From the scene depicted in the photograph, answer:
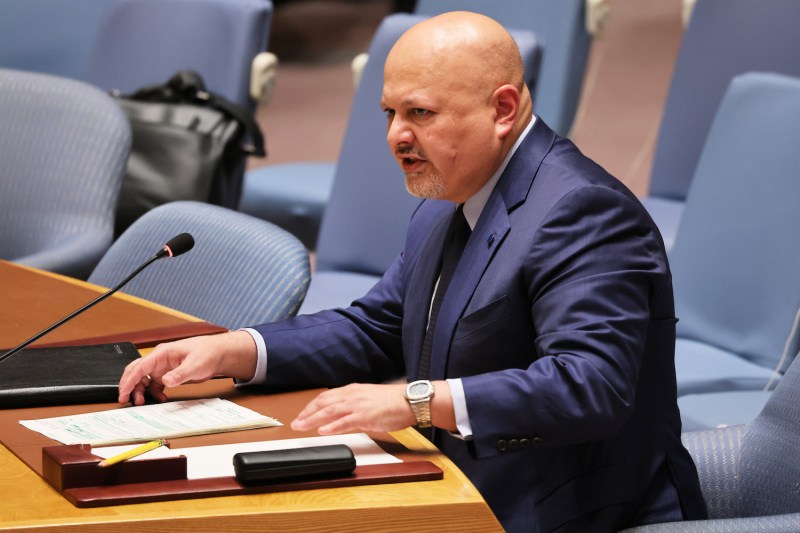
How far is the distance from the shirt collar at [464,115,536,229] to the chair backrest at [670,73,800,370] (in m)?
0.92

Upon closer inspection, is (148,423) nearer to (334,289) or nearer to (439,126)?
(439,126)

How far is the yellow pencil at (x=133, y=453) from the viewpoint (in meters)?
1.29

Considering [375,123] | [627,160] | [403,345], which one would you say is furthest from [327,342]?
[627,160]

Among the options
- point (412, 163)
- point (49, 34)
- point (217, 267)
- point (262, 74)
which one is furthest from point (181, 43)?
point (412, 163)

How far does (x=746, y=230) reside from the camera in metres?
2.49

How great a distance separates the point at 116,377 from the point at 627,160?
374 cm

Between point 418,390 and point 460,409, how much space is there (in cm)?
5

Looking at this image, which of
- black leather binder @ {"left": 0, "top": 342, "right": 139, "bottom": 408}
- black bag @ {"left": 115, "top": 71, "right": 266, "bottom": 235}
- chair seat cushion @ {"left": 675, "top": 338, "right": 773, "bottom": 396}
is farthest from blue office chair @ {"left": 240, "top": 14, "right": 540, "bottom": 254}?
black leather binder @ {"left": 0, "top": 342, "right": 139, "bottom": 408}

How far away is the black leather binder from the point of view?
1.58 meters

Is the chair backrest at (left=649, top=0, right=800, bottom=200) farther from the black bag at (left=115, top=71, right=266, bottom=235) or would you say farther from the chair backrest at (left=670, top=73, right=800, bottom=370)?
the black bag at (left=115, top=71, right=266, bottom=235)

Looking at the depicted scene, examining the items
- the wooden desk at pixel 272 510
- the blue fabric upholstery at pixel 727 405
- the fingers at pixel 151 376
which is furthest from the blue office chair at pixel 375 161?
the wooden desk at pixel 272 510

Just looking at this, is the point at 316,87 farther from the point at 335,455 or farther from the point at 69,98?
the point at 335,455

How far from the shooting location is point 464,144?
1625mm

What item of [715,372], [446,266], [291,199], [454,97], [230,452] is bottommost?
[291,199]
